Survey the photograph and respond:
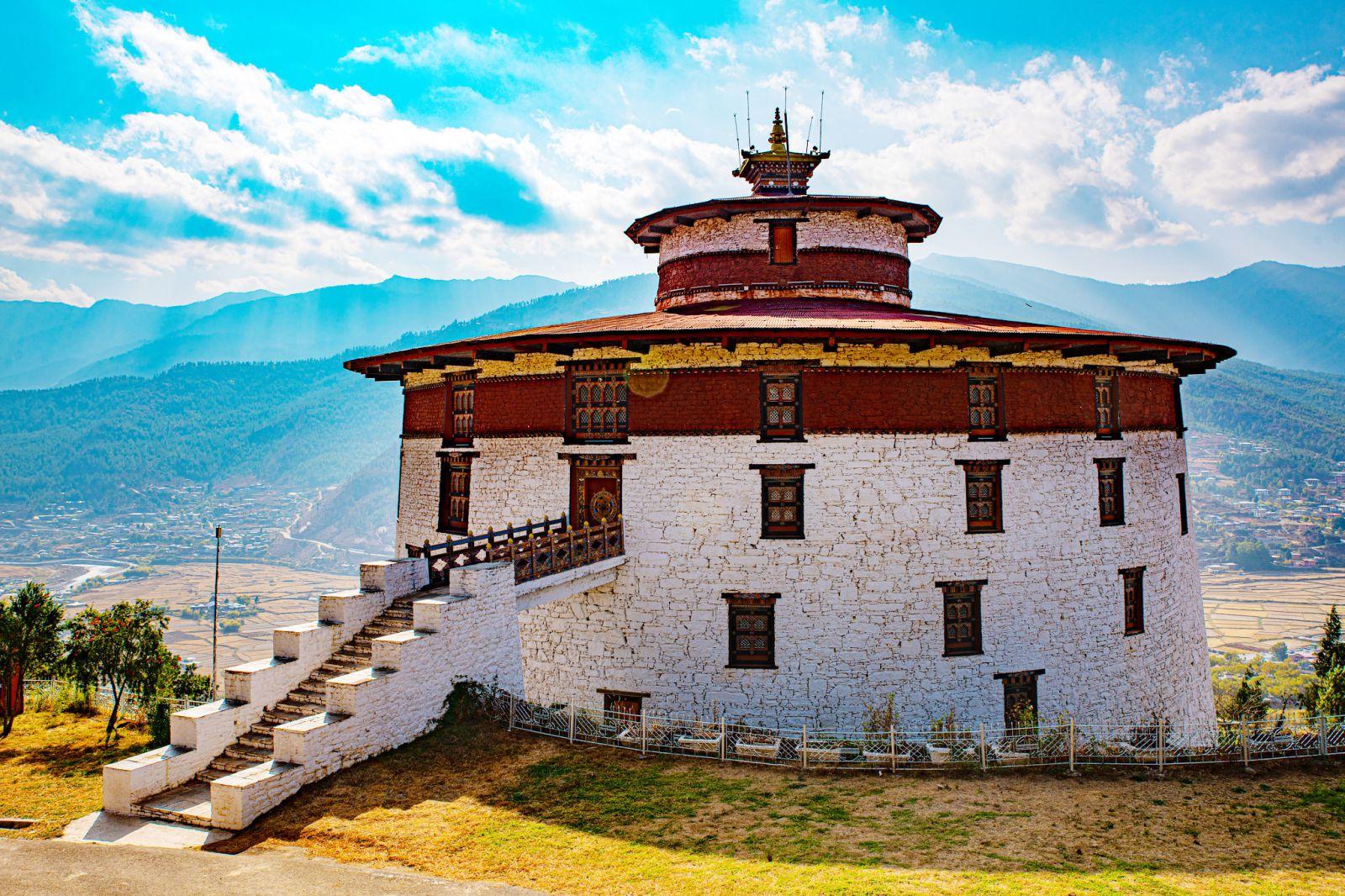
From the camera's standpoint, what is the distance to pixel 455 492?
74.5 feet

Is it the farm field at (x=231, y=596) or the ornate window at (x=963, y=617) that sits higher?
the ornate window at (x=963, y=617)

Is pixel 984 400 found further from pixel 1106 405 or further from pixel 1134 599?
pixel 1134 599

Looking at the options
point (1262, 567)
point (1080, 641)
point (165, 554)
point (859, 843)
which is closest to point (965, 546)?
point (1080, 641)

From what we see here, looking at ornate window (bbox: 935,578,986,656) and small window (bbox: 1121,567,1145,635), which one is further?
small window (bbox: 1121,567,1145,635)

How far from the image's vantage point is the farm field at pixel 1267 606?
11094 cm

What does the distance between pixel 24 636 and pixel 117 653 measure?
2.36 m

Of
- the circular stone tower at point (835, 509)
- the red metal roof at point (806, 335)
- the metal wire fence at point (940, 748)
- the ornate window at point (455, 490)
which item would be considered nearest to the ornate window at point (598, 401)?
the circular stone tower at point (835, 509)

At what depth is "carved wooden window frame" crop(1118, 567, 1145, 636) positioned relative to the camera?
20.5m

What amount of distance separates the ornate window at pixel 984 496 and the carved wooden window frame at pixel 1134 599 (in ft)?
13.8

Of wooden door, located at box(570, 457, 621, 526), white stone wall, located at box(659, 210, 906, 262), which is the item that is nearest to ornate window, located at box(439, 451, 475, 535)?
wooden door, located at box(570, 457, 621, 526)

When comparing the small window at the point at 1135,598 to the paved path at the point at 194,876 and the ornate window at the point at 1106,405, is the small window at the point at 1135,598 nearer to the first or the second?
A: the ornate window at the point at 1106,405

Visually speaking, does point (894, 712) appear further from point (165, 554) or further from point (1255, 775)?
point (165, 554)

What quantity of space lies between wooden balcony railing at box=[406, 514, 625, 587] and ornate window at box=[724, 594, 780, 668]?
3.02 metres

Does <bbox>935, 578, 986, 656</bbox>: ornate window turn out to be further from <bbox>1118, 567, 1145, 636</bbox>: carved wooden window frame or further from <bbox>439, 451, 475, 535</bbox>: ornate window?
<bbox>439, 451, 475, 535</bbox>: ornate window
